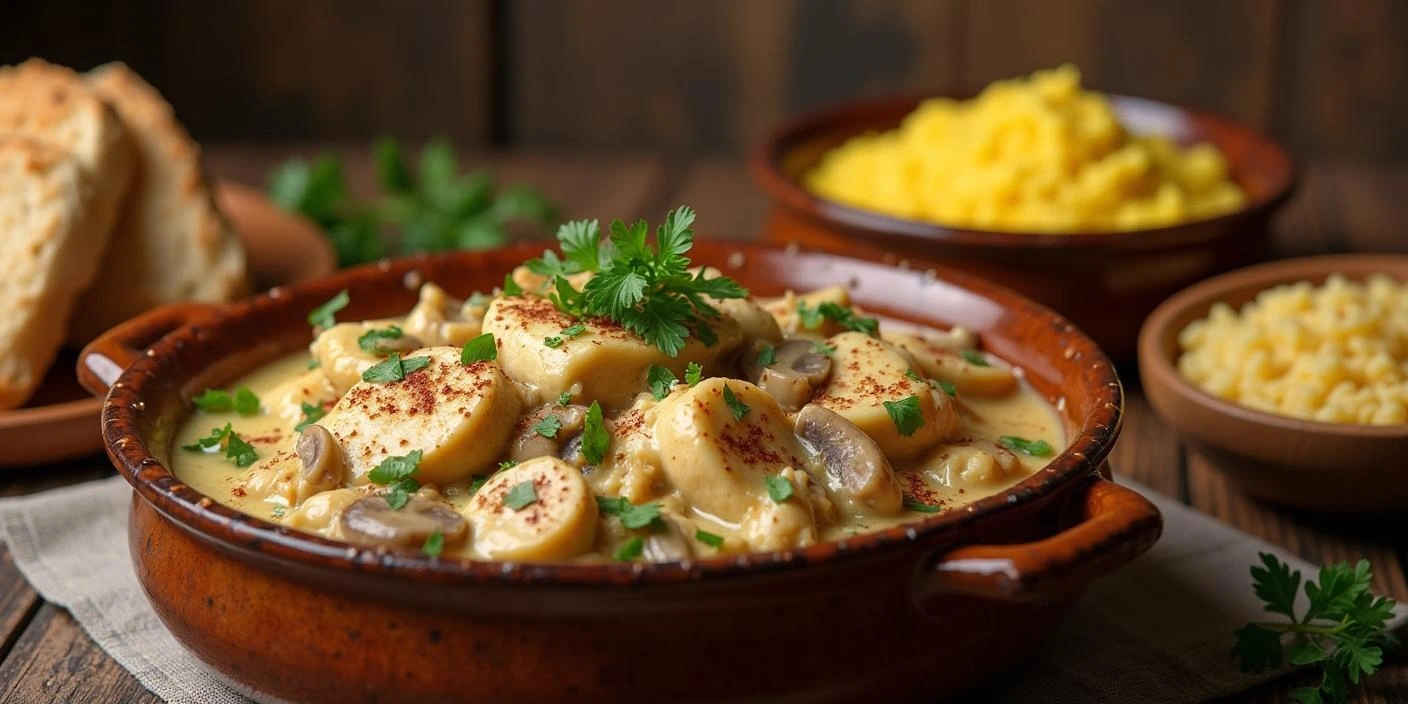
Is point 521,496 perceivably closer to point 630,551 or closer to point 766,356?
point 630,551

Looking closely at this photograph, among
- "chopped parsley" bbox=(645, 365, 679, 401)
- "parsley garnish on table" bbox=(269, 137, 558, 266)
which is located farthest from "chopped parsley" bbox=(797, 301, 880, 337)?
"parsley garnish on table" bbox=(269, 137, 558, 266)

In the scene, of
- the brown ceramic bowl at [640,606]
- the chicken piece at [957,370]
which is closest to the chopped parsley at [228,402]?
the brown ceramic bowl at [640,606]

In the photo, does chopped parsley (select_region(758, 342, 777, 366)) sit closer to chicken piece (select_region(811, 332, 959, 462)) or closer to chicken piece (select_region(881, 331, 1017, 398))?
chicken piece (select_region(811, 332, 959, 462))

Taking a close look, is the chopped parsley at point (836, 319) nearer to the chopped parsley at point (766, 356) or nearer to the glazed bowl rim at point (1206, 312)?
the chopped parsley at point (766, 356)

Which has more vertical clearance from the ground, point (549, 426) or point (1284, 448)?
point (549, 426)

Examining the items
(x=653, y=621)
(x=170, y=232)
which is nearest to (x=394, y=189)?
(x=170, y=232)

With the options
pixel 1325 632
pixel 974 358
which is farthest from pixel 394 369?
pixel 1325 632
